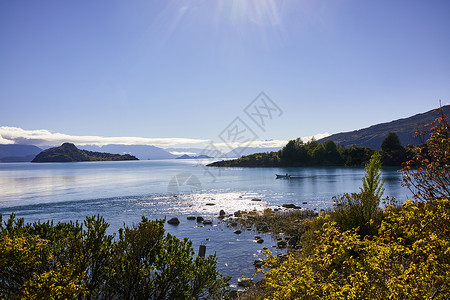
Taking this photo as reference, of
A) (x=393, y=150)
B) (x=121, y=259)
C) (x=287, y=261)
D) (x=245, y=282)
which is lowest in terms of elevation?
(x=245, y=282)

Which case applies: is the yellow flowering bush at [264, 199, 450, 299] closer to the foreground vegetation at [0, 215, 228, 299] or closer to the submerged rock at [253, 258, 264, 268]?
the foreground vegetation at [0, 215, 228, 299]

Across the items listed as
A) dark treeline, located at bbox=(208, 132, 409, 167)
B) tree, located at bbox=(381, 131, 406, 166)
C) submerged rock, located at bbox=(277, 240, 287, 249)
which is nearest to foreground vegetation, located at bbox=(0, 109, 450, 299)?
submerged rock, located at bbox=(277, 240, 287, 249)

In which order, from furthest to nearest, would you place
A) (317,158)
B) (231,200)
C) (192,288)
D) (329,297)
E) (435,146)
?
(317,158) → (231,200) → (192,288) → (435,146) → (329,297)

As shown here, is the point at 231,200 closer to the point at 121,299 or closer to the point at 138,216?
the point at 138,216

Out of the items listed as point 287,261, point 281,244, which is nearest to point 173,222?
point 281,244

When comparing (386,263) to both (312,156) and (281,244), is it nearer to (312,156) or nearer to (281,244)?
(281,244)

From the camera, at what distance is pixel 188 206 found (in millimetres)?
37906

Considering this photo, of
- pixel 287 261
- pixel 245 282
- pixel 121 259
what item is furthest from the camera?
pixel 245 282

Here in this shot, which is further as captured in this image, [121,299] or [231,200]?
[231,200]

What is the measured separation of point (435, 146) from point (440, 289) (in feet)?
12.2

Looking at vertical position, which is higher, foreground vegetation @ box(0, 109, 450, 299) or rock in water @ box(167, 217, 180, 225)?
foreground vegetation @ box(0, 109, 450, 299)

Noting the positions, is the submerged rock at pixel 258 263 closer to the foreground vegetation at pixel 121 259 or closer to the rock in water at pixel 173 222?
the foreground vegetation at pixel 121 259

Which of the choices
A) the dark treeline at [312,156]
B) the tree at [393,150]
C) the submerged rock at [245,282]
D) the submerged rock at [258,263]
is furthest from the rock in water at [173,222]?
the dark treeline at [312,156]

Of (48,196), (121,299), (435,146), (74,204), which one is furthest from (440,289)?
(48,196)
